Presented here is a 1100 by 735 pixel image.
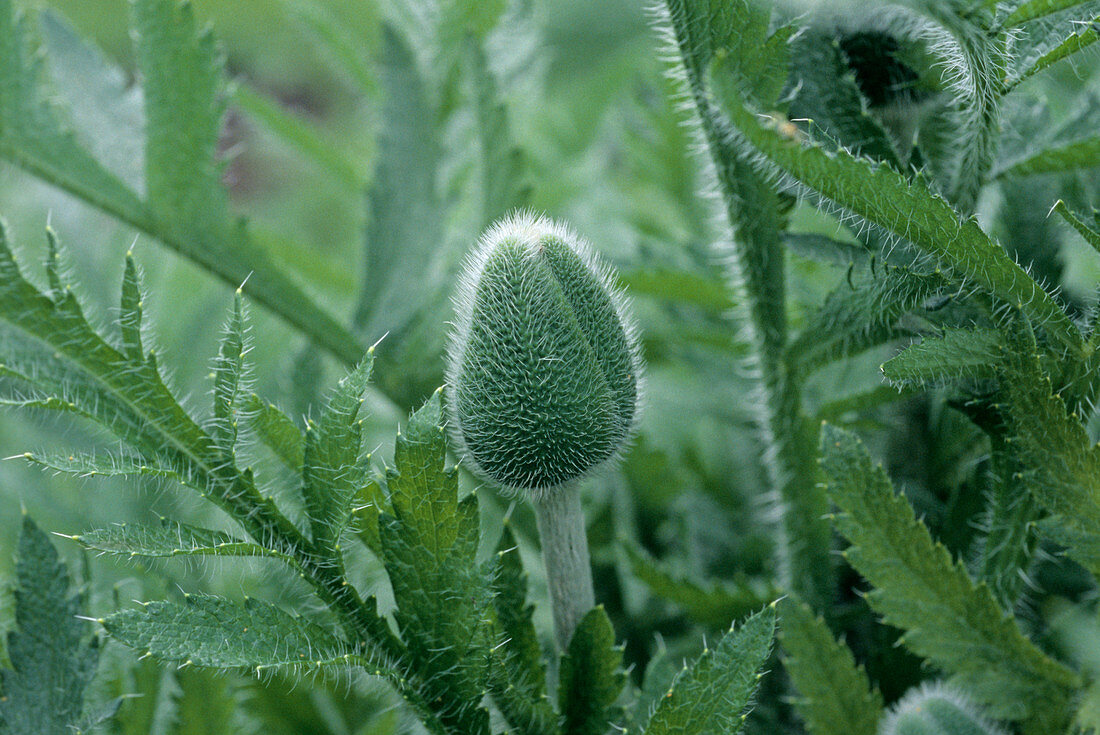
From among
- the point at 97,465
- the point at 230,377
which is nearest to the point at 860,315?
the point at 230,377

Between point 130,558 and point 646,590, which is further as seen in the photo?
point 646,590

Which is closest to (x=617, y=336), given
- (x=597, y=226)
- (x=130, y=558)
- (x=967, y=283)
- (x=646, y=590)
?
(x=967, y=283)

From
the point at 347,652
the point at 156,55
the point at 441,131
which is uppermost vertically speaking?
the point at 156,55

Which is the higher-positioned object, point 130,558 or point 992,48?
point 992,48

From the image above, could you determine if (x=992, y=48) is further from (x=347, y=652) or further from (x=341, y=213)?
(x=341, y=213)

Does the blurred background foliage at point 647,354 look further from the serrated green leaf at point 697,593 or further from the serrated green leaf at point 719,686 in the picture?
the serrated green leaf at point 719,686

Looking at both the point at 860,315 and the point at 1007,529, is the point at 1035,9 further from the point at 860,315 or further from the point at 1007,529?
the point at 1007,529
